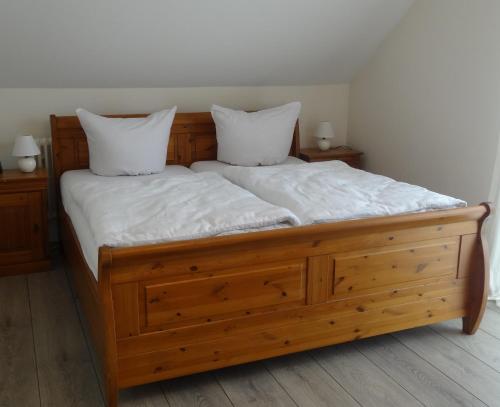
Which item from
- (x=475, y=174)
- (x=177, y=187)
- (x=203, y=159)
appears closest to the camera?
(x=177, y=187)

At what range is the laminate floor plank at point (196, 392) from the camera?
6.95 feet

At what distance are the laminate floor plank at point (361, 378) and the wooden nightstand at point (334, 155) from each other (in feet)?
6.05

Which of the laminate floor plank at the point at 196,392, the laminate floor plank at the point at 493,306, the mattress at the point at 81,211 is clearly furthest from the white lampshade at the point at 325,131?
the laminate floor plank at the point at 196,392

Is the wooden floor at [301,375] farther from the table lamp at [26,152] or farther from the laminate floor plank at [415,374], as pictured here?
the table lamp at [26,152]

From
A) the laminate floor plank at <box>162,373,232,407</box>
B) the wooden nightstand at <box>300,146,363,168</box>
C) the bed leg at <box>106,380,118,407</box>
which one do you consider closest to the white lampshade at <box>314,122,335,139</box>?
the wooden nightstand at <box>300,146,363,168</box>

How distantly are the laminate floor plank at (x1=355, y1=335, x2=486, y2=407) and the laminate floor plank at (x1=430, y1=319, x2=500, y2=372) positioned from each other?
0.25 metres

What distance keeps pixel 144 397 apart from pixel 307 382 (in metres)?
0.65

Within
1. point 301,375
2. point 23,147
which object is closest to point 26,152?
point 23,147

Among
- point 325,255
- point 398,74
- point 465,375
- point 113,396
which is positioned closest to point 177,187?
point 325,255

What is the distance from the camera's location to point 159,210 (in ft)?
8.01

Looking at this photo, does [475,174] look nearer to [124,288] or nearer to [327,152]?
[327,152]

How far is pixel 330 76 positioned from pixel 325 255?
2374 mm

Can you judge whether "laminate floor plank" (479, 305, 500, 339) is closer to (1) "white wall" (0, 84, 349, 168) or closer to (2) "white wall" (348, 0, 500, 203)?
(2) "white wall" (348, 0, 500, 203)

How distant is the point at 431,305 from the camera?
8.33ft
